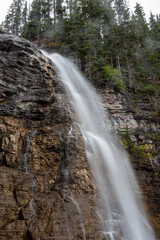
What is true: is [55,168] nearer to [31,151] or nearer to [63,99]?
[31,151]

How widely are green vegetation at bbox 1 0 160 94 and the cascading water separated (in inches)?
228

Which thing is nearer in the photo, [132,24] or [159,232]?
[159,232]

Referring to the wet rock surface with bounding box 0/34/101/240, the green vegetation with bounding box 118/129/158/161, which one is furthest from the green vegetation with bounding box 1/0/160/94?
the wet rock surface with bounding box 0/34/101/240

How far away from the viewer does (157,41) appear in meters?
26.2

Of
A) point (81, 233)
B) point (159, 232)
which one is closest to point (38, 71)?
point (81, 233)

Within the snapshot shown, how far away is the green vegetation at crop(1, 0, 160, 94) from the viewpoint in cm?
1998

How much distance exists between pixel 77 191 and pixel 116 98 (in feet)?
36.1

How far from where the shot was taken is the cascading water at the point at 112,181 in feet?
30.3

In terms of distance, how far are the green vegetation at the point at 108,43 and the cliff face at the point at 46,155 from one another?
3414 millimetres

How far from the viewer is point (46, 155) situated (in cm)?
1068

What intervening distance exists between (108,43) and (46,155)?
18.6m

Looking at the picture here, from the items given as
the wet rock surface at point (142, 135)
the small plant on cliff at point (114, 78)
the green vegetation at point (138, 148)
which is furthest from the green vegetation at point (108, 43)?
the green vegetation at point (138, 148)

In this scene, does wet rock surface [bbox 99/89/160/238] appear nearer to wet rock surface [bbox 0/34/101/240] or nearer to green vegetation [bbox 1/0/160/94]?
green vegetation [bbox 1/0/160/94]

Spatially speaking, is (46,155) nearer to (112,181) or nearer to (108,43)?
(112,181)
